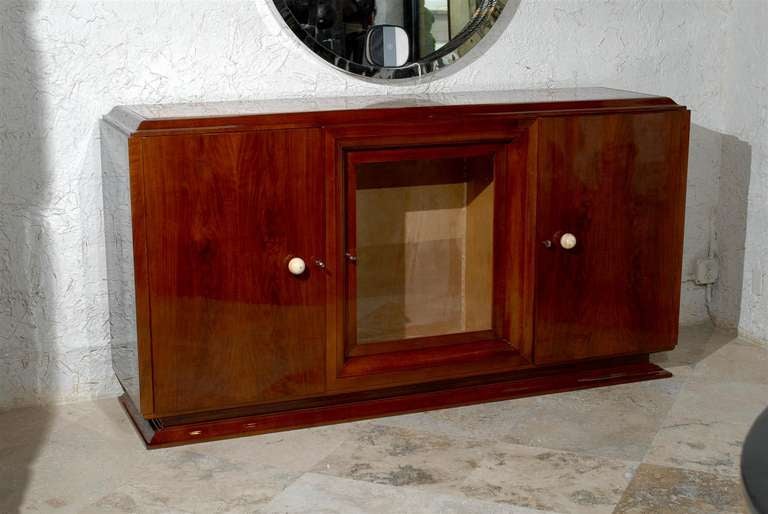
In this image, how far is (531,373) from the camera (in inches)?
122

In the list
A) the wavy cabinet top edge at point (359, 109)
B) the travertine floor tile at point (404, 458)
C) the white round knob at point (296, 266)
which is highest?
the wavy cabinet top edge at point (359, 109)

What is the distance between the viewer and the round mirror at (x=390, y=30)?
9.92ft

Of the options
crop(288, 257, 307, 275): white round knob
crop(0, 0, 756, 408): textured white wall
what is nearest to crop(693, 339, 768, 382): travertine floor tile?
crop(0, 0, 756, 408): textured white wall

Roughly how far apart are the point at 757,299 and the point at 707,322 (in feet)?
0.85

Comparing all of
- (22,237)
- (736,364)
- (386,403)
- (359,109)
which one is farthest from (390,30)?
(736,364)

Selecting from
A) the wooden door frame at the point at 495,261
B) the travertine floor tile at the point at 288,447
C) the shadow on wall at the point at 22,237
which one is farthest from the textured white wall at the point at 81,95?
the travertine floor tile at the point at 288,447

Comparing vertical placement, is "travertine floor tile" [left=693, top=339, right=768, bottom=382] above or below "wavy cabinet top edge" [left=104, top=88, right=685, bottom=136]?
below

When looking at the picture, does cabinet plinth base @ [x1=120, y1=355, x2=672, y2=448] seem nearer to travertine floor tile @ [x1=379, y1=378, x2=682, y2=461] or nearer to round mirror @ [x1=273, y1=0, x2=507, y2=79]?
travertine floor tile @ [x1=379, y1=378, x2=682, y2=461]

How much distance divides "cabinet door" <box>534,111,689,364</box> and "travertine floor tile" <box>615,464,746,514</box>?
1.88ft

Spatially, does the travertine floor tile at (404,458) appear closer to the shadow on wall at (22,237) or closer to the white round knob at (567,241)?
the white round knob at (567,241)

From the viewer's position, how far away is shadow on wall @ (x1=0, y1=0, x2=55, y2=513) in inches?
110

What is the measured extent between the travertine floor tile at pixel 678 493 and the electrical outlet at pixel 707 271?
130cm

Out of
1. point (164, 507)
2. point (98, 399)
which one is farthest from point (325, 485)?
point (98, 399)

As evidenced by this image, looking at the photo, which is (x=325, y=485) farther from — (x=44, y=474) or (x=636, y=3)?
(x=636, y=3)
